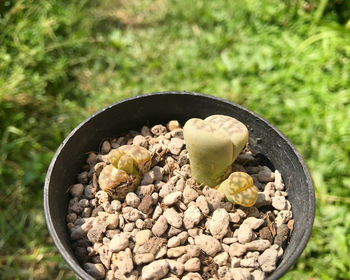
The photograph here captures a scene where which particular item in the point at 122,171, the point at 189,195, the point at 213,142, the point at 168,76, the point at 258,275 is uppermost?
the point at 213,142

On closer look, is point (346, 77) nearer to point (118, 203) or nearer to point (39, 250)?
point (118, 203)

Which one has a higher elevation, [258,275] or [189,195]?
[189,195]

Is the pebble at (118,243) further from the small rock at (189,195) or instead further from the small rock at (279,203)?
the small rock at (279,203)

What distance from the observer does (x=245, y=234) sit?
103 cm

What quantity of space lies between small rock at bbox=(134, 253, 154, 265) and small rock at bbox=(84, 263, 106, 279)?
0.10 metres

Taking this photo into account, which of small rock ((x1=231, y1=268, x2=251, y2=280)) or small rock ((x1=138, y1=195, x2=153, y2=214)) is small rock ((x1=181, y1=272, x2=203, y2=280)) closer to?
small rock ((x1=231, y1=268, x2=251, y2=280))

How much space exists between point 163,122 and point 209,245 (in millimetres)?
524

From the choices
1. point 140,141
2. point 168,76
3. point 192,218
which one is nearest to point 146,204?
point 192,218

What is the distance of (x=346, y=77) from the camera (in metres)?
2.10

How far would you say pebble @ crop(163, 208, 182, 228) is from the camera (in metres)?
1.04

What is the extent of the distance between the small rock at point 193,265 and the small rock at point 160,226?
0.39 feet

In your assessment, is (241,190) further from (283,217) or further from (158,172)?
(158,172)

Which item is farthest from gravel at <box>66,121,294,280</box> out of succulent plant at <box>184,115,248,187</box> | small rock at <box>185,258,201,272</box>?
succulent plant at <box>184,115,248,187</box>

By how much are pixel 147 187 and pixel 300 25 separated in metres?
1.89
